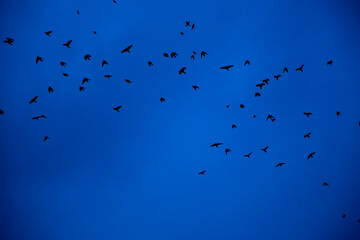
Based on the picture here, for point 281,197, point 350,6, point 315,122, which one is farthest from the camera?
point 315,122

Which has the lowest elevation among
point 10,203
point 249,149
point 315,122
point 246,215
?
point 10,203

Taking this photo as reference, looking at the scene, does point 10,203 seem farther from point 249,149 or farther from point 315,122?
point 315,122

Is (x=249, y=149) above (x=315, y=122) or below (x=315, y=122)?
below

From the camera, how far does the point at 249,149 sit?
43594mm

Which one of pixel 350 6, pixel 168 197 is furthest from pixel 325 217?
pixel 350 6

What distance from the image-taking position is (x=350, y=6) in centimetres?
2695

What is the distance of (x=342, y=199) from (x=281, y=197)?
8.40 metres

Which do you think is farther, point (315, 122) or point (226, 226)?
point (315, 122)

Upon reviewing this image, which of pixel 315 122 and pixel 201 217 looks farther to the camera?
pixel 315 122

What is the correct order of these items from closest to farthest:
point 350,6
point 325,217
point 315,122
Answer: point 350,6 < point 325,217 < point 315,122

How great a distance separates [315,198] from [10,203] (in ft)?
124

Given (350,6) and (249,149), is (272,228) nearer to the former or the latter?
(249,149)

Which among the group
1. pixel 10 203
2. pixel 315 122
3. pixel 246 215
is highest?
pixel 315 122

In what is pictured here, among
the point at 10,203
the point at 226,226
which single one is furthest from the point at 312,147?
the point at 10,203
